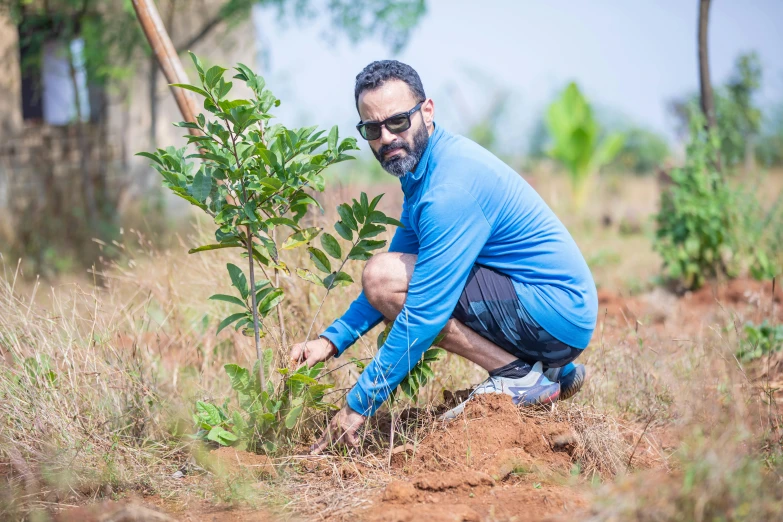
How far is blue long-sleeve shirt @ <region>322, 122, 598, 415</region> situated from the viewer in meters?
2.52

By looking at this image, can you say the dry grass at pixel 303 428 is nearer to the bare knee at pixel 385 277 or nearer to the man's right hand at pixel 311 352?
the man's right hand at pixel 311 352

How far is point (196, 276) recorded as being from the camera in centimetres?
415

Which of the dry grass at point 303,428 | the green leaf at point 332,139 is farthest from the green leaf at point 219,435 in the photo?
the green leaf at point 332,139

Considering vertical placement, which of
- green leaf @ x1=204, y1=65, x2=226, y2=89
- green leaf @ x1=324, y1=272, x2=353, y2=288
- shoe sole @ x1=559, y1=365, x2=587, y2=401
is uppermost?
green leaf @ x1=204, y1=65, x2=226, y2=89

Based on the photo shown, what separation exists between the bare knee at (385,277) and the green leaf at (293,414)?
496 millimetres

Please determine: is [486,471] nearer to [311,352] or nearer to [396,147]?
[311,352]

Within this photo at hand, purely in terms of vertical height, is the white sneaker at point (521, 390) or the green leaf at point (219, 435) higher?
the white sneaker at point (521, 390)

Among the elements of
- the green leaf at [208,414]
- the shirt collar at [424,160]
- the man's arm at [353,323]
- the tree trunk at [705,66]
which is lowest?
the green leaf at [208,414]

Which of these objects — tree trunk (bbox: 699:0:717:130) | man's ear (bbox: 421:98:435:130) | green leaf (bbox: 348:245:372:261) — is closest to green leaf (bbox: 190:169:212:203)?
green leaf (bbox: 348:245:372:261)

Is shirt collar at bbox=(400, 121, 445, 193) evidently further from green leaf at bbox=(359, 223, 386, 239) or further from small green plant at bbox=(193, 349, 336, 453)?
small green plant at bbox=(193, 349, 336, 453)

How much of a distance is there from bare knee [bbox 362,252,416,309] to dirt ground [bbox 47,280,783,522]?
1.84ft

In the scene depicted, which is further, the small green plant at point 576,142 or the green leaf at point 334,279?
the small green plant at point 576,142

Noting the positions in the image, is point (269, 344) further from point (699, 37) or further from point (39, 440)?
point (699, 37)

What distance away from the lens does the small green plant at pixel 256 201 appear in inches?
96.8
